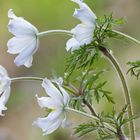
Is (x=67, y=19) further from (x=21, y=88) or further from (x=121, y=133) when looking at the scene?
(x=121, y=133)

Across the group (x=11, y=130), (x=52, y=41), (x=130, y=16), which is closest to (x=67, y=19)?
(x=52, y=41)

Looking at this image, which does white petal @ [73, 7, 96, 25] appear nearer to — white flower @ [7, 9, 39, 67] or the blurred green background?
white flower @ [7, 9, 39, 67]

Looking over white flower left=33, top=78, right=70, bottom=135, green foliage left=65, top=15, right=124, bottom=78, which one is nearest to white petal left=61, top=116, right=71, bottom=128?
white flower left=33, top=78, right=70, bottom=135

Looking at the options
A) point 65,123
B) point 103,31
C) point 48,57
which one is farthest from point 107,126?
point 48,57

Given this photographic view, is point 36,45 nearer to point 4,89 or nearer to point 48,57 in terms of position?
point 4,89

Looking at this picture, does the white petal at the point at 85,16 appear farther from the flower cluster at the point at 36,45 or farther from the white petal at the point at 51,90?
the white petal at the point at 51,90


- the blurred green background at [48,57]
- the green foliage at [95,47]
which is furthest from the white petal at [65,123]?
the blurred green background at [48,57]
